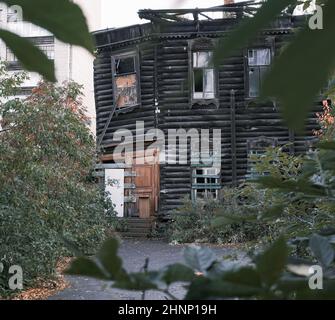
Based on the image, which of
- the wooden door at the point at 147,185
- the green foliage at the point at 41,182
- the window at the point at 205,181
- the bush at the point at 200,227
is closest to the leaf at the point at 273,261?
the green foliage at the point at 41,182

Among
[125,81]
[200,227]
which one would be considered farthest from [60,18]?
[125,81]

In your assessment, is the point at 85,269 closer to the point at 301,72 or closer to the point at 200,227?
the point at 301,72

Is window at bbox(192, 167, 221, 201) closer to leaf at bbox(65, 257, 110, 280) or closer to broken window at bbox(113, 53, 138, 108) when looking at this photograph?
broken window at bbox(113, 53, 138, 108)

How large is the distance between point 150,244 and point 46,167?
6502 mm

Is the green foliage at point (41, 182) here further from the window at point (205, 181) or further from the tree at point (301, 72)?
the window at point (205, 181)

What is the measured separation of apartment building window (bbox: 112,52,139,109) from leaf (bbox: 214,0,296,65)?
1560 cm

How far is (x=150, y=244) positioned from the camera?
13234mm

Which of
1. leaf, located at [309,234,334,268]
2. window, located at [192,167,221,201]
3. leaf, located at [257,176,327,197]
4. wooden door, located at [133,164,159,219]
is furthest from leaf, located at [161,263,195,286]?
wooden door, located at [133,164,159,219]

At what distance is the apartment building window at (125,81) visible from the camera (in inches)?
626

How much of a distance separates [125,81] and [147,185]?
302cm

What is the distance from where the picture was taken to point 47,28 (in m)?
0.39
